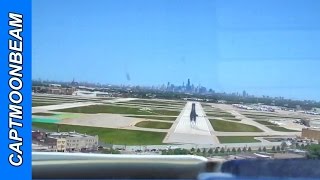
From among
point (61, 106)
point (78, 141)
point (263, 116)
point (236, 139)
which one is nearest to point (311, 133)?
point (263, 116)

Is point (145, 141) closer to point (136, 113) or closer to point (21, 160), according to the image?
point (136, 113)

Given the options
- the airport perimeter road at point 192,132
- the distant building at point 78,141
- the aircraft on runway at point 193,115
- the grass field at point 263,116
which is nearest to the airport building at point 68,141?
the distant building at point 78,141

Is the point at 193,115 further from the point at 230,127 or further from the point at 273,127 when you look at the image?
the point at 273,127

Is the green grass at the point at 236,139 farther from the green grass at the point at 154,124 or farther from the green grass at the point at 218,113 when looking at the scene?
the green grass at the point at 154,124

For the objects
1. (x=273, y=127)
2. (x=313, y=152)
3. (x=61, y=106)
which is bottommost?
(x=313, y=152)

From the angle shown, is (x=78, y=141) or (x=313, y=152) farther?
(x=313, y=152)
